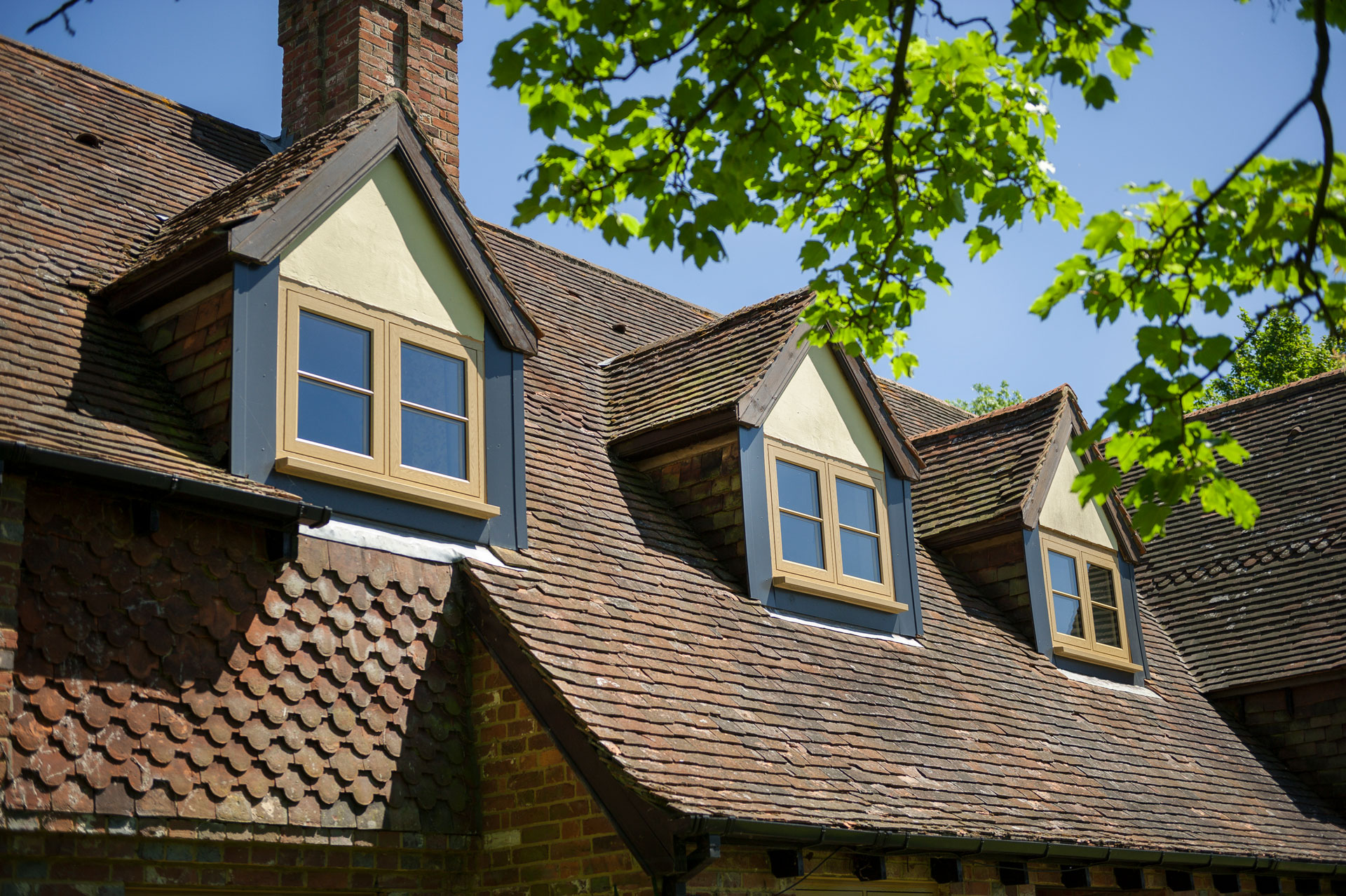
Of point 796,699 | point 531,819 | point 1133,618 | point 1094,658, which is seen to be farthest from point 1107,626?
point 531,819

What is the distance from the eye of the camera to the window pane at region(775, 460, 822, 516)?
11.4 m

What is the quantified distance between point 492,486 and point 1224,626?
35.9ft

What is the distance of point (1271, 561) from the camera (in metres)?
16.8

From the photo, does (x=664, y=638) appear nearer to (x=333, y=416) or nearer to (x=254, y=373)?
(x=333, y=416)

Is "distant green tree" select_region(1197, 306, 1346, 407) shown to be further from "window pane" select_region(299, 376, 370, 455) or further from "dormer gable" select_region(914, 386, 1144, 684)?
"window pane" select_region(299, 376, 370, 455)

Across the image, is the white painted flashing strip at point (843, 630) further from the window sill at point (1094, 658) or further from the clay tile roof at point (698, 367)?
the window sill at point (1094, 658)

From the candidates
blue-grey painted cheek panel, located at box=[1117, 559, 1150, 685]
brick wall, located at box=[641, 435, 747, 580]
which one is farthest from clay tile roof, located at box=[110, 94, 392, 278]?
blue-grey painted cheek panel, located at box=[1117, 559, 1150, 685]

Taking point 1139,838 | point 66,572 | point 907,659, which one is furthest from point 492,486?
point 1139,838

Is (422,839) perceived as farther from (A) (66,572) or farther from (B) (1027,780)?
(B) (1027,780)

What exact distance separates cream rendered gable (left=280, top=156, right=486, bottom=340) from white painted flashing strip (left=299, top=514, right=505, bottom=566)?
4.99 ft

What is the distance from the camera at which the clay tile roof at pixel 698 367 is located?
11.4 meters

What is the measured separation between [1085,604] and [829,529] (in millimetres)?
4243

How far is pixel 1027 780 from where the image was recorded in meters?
10.5

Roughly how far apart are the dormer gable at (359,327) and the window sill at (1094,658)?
→ 655 cm
